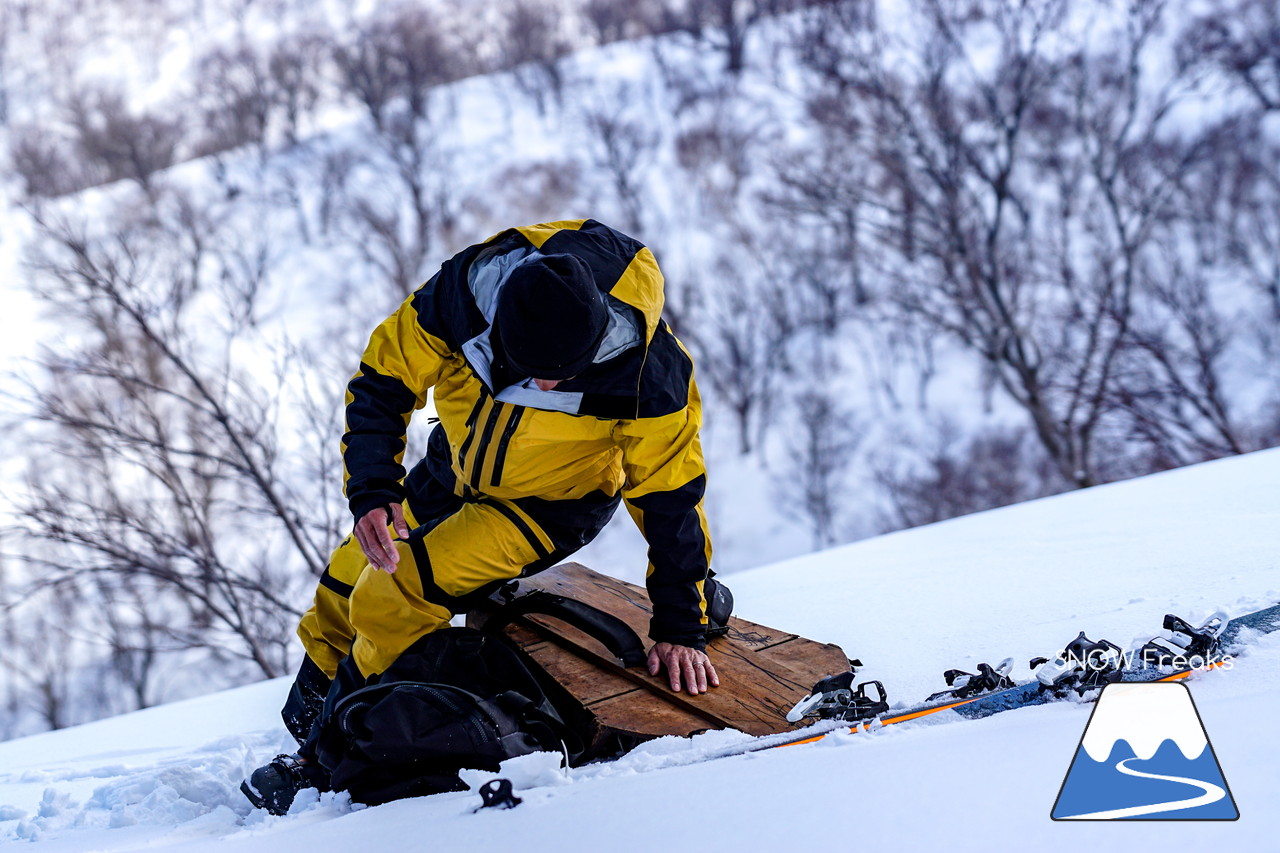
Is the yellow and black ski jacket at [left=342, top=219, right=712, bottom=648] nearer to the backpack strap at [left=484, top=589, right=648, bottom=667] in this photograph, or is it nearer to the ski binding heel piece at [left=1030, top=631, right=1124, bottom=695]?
the backpack strap at [left=484, top=589, right=648, bottom=667]

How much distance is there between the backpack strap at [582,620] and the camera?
99.7 inches

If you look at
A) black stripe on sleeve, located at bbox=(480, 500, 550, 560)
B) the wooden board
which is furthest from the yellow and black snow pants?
the wooden board

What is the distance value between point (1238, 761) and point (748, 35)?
30.3m

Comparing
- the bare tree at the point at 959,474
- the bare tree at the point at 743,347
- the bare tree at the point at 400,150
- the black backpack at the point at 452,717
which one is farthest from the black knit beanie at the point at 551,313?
the bare tree at the point at 743,347

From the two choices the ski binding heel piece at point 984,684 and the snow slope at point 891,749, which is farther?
the ski binding heel piece at point 984,684

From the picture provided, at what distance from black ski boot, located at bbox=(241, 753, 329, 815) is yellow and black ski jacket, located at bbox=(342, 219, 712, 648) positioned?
67cm

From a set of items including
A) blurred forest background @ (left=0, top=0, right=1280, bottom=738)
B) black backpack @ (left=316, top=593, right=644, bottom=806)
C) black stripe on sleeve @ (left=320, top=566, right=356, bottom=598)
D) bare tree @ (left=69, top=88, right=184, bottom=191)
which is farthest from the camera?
bare tree @ (left=69, top=88, right=184, bottom=191)

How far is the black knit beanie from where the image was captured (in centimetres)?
197

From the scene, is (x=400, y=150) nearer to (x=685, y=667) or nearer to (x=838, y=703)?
(x=685, y=667)

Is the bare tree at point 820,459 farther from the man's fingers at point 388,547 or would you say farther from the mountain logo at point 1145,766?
the mountain logo at point 1145,766

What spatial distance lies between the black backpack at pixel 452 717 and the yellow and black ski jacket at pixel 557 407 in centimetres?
34

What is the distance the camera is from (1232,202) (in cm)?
1939

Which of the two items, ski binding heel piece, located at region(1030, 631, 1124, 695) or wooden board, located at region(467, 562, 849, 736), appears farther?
wooden board, located at region(467, 562, 849, 736)

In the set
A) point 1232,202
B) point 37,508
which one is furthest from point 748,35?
point 37,508
